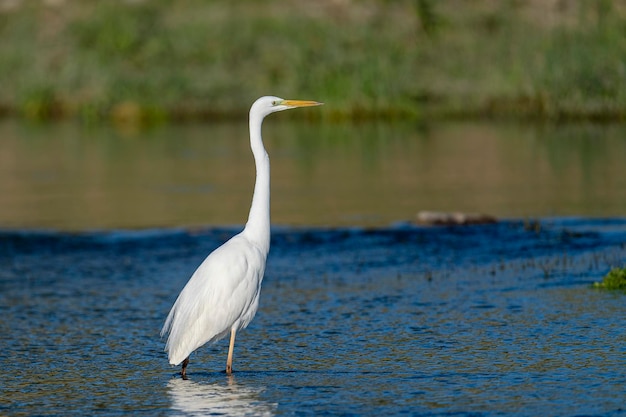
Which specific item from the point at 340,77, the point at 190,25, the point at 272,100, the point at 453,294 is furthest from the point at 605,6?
the point at 272,100

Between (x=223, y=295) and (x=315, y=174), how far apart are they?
13.1 metres

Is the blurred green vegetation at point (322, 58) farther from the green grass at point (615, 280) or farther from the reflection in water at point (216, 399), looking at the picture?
the reflection in water at point (216, 399)

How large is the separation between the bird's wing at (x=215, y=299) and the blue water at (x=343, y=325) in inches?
13.5

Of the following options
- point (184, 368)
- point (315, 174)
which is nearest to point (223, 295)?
point (184, 368)

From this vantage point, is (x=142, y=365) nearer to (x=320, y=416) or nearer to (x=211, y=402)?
(x=211, y=402)

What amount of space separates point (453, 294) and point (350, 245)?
317 centimetres

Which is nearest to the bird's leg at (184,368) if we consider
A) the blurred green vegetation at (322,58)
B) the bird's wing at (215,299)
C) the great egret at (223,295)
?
the great egret at (223,295)

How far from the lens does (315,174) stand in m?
21.9

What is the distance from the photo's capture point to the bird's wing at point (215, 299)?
8750mm

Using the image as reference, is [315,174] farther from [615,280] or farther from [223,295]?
[223,295]

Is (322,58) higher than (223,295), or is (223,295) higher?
(322,58)

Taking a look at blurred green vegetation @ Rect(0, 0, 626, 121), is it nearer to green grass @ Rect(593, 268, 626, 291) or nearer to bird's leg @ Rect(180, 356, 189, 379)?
green grass @ Rect(593, 268, 626, 291)

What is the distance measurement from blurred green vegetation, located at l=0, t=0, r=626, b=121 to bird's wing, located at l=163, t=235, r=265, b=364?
1936cm

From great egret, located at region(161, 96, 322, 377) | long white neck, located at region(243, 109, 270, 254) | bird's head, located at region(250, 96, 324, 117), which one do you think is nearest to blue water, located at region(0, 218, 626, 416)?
great egret, located at region(161, 96, 322, 377)
